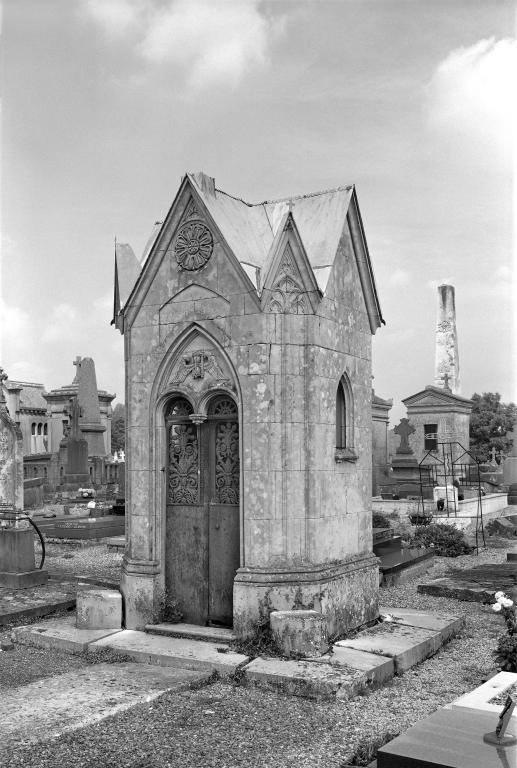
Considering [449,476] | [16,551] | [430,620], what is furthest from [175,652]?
[449,476]

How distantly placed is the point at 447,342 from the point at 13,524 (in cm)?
3750

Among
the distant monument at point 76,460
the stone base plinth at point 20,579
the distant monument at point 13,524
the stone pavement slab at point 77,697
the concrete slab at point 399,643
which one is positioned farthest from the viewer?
the distant monument at point 76,460

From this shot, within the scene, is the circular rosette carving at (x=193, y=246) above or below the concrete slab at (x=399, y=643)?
above

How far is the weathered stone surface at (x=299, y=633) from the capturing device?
21.6 feet

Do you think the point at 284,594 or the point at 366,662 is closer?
the point at 366,662

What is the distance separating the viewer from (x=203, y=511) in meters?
7.67

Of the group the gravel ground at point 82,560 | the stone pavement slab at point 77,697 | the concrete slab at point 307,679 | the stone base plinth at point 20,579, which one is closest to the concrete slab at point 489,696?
the concrete slab at point 307,679

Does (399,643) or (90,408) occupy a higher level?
(90,408)

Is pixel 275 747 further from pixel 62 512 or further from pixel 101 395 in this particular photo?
pixel 101 395

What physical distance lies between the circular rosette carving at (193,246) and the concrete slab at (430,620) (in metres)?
4.44

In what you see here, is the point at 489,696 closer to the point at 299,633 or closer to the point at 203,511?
the point at 299,633

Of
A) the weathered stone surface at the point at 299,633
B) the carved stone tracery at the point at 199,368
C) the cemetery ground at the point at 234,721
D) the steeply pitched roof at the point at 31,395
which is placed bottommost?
the cemetery ground at the point at 234,721

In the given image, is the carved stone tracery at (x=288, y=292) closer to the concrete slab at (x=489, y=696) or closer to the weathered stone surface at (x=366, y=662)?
the weathered stone surface at (x=366, y=662)

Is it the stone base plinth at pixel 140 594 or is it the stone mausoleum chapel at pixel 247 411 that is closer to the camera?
the stone mausoleum chapel at pixel 247 411
